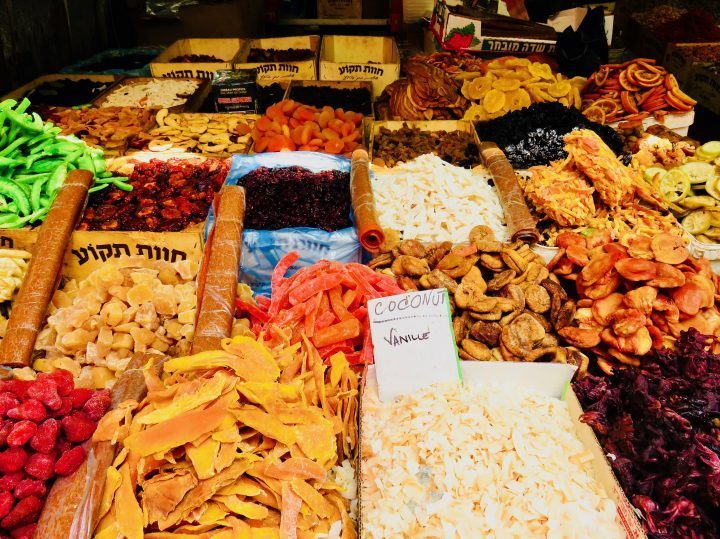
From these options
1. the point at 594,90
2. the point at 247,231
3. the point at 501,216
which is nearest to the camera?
the point at 247,231

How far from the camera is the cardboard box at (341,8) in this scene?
6906mm

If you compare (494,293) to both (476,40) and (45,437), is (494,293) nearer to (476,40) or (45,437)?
(45,437)

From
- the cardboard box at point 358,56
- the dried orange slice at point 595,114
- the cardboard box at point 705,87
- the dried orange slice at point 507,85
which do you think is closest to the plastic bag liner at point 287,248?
the dried orange slice at point 507,85

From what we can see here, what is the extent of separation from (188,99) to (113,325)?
2626mm

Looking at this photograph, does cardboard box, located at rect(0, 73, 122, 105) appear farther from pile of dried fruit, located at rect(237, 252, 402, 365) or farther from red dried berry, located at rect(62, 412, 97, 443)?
red dried berry, located at rect(62, 412, 97, 443)

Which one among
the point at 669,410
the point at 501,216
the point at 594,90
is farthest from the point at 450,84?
the point at 669,410

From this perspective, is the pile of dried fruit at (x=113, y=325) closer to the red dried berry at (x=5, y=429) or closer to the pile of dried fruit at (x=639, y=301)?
the red dried berry at (x=5, y=429)

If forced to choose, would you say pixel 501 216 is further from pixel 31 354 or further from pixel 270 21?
pixel 270 21

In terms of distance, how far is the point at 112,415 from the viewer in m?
1.24

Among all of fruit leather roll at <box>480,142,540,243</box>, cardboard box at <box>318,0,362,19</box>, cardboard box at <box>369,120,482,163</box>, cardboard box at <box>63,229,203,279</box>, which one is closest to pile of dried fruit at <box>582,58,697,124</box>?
cardboard box at <box>369,120,482,163</box>

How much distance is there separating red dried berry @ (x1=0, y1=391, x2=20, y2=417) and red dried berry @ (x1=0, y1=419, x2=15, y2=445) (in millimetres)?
27

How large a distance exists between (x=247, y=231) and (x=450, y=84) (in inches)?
87.8

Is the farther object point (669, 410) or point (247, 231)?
point (247, 231)

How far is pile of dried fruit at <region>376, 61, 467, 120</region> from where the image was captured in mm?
3611
